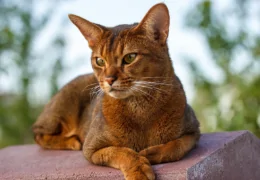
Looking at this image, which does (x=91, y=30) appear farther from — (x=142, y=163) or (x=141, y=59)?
(x=142, y=163)

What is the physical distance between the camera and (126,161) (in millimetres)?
2805

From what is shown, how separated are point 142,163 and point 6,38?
485 centimetres

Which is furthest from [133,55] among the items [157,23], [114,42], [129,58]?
[157,23]

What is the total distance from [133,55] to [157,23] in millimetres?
253

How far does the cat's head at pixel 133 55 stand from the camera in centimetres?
284

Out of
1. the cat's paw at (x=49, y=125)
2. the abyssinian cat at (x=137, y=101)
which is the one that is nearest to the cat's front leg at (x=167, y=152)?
the abyssinian cat at (x=137, y=101)

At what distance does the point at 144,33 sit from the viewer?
3002 millimetres

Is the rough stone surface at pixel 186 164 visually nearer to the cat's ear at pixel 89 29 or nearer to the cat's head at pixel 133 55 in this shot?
the cat's head at pixel 133 55

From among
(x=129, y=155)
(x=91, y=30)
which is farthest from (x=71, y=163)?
(x=91, y=30)

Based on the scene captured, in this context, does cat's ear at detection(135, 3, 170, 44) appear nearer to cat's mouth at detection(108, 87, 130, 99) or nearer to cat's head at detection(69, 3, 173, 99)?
cat's head at detection(69, 3, 173, 99)

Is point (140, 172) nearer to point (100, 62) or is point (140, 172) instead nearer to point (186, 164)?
point (186, 164)

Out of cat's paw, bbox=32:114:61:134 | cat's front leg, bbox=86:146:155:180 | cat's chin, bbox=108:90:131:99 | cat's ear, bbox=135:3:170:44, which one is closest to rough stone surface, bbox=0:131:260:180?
cat's front leg, bbox=86:146:155:180

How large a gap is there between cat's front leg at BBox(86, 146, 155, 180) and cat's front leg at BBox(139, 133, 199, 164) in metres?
0.08

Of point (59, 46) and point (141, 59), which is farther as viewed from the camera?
point (59, 46)
